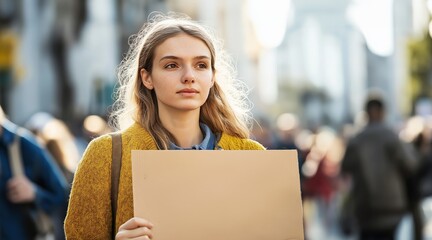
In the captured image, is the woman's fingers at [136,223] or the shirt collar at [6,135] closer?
the woman's fingers at [136,223]

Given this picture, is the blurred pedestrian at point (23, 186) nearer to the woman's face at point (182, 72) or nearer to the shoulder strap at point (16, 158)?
the shoulder strap at point (16, 158)

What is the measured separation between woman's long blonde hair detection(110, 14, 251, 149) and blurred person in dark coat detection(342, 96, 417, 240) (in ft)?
24.6

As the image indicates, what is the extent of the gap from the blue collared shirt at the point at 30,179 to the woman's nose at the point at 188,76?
2601 mm

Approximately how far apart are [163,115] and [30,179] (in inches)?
109

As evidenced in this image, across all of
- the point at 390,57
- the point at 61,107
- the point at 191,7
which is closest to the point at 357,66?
the point at 390,57

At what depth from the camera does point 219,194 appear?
387 cm

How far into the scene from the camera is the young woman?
398cm

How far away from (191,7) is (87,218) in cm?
6235

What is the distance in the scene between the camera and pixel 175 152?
12.6 feet

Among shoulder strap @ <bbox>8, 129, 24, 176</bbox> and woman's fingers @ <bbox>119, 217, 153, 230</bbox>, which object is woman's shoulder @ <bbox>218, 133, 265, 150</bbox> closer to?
woman's fingers @ <bbox>119, 217, 153, 230</bbox>

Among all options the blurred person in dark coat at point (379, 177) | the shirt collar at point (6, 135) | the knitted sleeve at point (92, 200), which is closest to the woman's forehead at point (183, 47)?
the knitted sleeve at point (92, 200)

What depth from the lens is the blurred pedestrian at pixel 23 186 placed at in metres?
6.48

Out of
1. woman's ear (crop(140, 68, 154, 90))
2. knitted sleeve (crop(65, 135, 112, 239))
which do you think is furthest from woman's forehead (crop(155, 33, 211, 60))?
knitted sleeve (crop(65, 135, 112, 239))

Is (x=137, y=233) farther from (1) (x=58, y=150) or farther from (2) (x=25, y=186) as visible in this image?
(1) (x=58, y=150)
